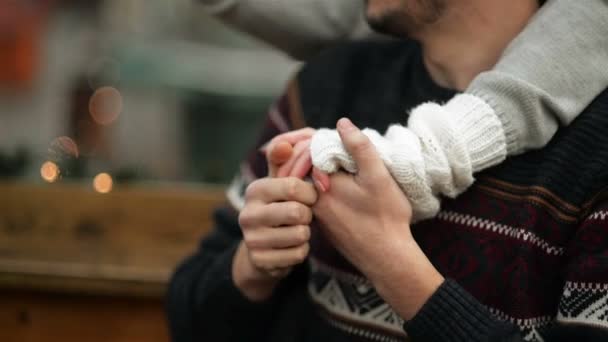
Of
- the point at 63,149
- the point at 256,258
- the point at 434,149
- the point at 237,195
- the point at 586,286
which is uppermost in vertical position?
the point at 434,149

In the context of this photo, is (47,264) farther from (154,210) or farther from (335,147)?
(335,147)

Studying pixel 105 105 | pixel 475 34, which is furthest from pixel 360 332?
pixel 105 105

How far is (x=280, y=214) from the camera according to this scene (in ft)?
3.24

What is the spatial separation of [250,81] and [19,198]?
1.02m

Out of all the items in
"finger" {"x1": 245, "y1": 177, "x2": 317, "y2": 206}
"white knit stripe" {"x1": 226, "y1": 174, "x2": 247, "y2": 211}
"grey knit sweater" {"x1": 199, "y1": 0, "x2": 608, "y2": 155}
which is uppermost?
"grey knit sweater" {"x1": 199, "y1": 0, "x2": 608, "y2": 155}

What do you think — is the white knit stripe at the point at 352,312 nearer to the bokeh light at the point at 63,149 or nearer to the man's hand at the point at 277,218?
the man's hand at the point at 277,218

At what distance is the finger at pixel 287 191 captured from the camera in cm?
99

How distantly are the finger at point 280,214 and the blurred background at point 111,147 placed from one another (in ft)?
3.20

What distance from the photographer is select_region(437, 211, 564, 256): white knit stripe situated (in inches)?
38.9

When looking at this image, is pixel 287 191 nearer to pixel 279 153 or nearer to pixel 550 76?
pixel 279 153

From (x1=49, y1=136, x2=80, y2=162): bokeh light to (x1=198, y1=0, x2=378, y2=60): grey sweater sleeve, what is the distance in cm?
130

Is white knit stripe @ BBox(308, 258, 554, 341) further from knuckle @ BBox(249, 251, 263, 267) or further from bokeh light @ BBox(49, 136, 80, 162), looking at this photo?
bokeh light @ BBox(49, 136, 80, 162)

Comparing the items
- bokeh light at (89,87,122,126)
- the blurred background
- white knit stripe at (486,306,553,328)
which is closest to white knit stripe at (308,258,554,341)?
white knit stripe at (486,306,553,328)

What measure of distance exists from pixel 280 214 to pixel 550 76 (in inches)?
15.2
